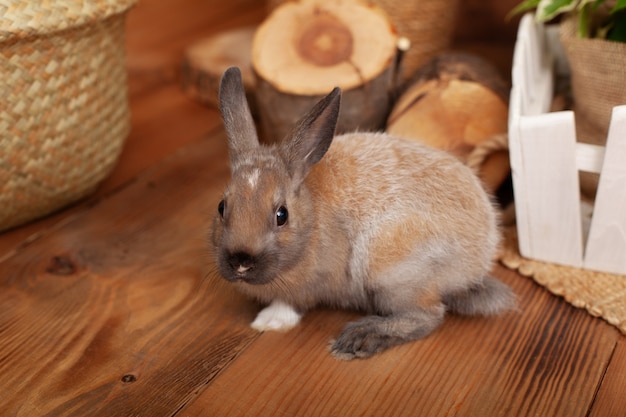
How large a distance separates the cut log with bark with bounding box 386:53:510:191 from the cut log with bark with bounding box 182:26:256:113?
0.65 m

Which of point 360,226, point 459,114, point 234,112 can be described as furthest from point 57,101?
point 459,114

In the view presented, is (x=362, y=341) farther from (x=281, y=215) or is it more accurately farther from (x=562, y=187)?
(x=562, y=187)

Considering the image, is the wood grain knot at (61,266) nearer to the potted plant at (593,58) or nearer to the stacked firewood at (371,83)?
the stacked firewood at (371,83)

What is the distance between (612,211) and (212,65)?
4.64ft

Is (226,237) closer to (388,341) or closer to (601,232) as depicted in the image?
(388,341)

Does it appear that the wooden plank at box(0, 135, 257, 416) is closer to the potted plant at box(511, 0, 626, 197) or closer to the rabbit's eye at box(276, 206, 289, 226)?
the rabbit's eye at box(276, 206, 289, 226)

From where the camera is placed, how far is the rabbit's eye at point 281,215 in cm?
128

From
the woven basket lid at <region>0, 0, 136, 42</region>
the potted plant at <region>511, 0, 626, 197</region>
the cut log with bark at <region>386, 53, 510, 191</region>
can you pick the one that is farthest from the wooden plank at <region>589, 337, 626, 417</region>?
the woven basket lid at <region>0, 0, 136, 42</region>

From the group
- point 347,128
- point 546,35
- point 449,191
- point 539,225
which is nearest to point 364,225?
point 449,191

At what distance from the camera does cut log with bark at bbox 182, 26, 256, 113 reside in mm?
2373

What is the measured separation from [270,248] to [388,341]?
1.01ft

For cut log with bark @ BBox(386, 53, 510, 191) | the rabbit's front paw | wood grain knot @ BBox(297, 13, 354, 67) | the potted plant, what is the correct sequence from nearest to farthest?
1. the rabbit's front paw
2. the potted plant
3. cut log with bark @ BBox(386, 53, 510, 191)
4. wood grain knot @ BBox(297, 13, 354, 67)

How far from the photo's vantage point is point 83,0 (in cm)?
150

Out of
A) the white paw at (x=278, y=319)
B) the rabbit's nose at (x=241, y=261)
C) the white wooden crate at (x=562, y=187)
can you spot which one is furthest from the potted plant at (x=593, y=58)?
the rabbit's nose at (x=241, y=261)
